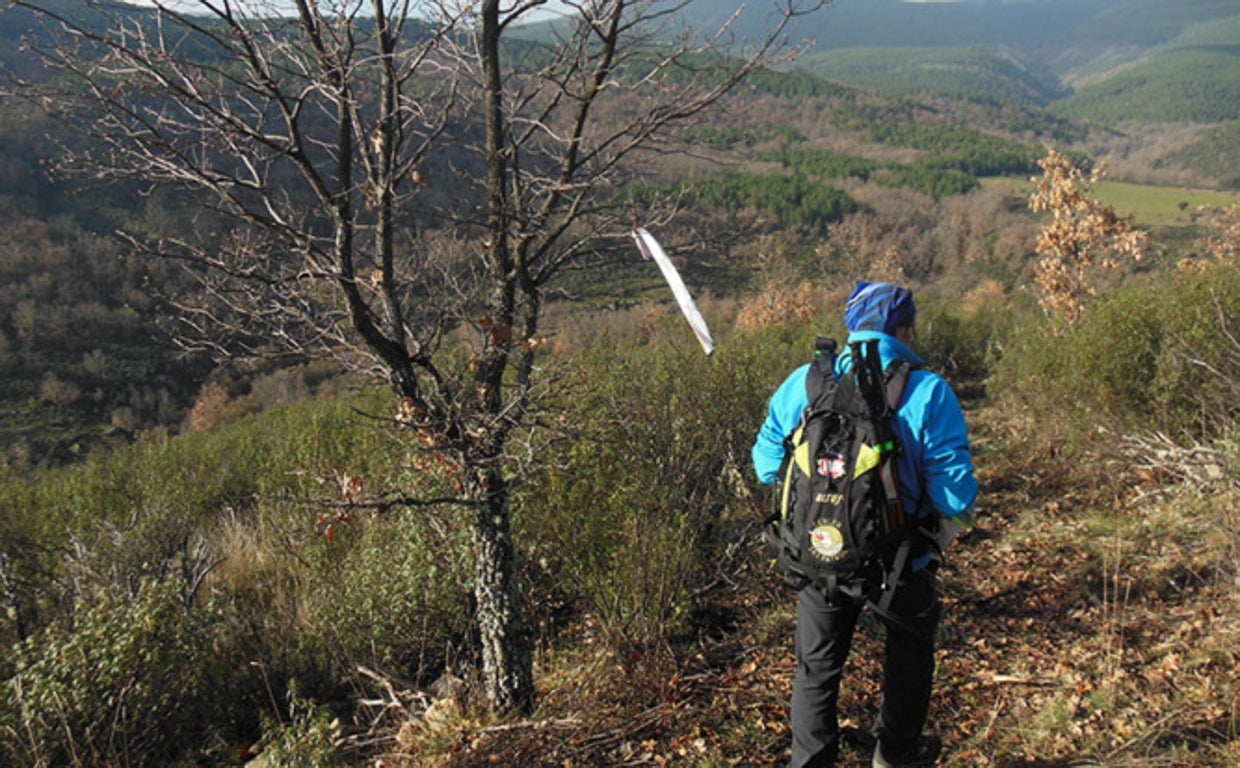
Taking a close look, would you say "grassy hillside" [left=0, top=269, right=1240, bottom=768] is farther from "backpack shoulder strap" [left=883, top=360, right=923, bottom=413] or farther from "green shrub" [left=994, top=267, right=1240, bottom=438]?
"backpack shoulder strap" [left=883, top=360, right=923, bottom=413]

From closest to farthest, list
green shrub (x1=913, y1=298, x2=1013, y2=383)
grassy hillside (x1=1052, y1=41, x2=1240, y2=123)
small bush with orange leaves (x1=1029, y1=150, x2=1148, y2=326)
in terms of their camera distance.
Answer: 1. small bush with orange leaves (x1=1029, y1=150, x2=1148, y2=326)
2. green shrub (x1=913, y1=298, x2=1013, y2=383)
3. grassy hillside (x1=1052, y1=41, x2=1240, y2=123)

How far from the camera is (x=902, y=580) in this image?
2.38 meters

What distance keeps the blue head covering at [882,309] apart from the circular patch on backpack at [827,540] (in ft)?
2.25

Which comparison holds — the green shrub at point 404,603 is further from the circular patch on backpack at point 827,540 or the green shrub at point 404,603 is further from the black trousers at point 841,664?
the circular patch on backpack at point 827,540

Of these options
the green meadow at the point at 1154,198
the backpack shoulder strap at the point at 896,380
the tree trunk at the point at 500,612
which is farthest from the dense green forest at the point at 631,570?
the green meadow at the point at 1154,198

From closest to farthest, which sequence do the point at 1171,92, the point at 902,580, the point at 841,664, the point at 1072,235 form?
1. the point at 902,580
2. the point at 841,664
3. the point at 1072,235
4. the point at 1171,92

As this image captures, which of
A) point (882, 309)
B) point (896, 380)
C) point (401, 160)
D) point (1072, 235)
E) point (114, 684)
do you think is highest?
point (401, 160)

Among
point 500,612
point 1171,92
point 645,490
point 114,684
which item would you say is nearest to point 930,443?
point 500,612

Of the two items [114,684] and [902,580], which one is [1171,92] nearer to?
[902,580]

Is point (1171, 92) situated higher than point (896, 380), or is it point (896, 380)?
point (1171, 92)

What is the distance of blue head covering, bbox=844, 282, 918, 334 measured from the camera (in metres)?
2.43

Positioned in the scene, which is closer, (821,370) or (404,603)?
(821,370)

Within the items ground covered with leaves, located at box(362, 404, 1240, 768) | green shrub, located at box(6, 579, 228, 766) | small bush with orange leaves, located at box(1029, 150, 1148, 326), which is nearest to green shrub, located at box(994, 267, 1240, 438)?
ground covered with leaves, located at box(362, 404, 1240, 768)

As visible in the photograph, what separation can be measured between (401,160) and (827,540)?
2499mm
